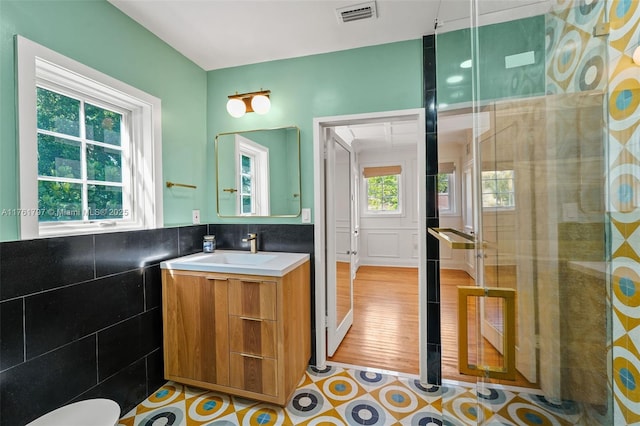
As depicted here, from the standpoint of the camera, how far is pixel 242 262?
6.98 ft

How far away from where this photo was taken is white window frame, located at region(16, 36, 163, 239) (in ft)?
3.85

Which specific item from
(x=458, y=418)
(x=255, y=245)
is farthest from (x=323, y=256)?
(x=458, y=418)

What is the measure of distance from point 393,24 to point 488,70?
50.9 inches

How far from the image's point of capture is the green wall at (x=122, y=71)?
1.13 metres

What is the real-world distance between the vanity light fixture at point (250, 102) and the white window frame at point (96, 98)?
0.54 metres

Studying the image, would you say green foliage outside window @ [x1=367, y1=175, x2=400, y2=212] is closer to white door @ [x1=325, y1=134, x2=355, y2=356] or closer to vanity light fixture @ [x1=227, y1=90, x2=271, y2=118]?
white door @ [x1=325, y1=134, x2=355, y2=356]

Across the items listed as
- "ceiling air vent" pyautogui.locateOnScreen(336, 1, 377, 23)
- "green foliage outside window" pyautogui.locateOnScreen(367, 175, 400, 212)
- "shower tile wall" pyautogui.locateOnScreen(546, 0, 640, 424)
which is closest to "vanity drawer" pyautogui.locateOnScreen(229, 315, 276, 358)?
"shower tile wall" pyautogui.locateOnScreen(546, 0, 640, 424)

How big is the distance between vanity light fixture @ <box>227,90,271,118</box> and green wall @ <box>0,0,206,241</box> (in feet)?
1.16

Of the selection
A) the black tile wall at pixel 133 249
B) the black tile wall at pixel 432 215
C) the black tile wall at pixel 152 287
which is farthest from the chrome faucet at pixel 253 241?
the black tile wall at pixel 432 215

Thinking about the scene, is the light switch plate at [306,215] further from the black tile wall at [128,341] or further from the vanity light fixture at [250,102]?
the black tile wall at [128,341]

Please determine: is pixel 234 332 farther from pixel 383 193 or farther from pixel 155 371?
pixel 383 193

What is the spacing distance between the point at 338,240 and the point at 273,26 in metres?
1.81

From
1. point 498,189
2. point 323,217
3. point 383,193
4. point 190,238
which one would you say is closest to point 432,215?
point 323,217

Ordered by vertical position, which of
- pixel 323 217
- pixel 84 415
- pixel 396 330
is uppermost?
pixel 323 217
